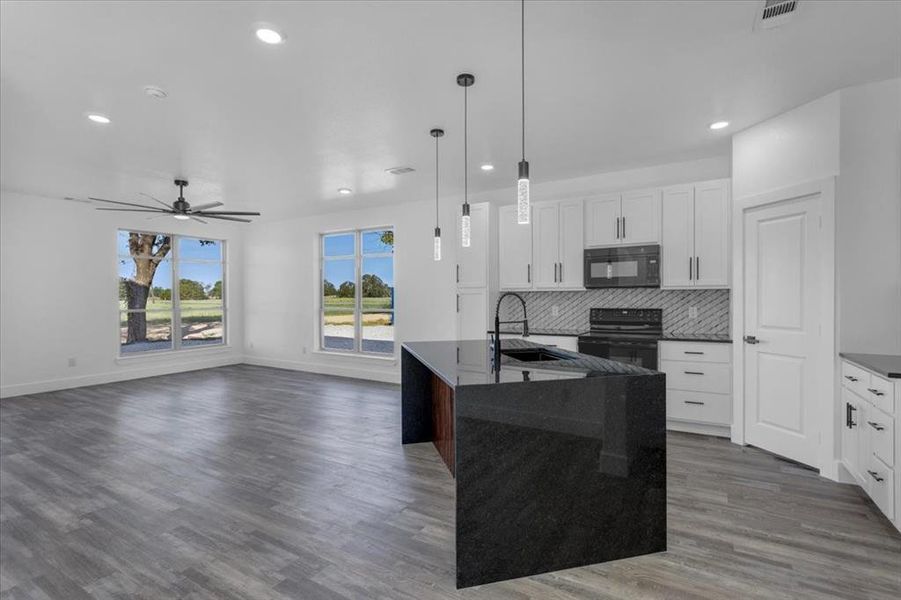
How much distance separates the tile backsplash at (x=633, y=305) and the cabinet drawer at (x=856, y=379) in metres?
1.57

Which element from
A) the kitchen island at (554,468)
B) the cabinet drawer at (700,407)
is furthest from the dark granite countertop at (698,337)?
the kitchen island at (554,468)

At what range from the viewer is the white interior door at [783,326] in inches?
134

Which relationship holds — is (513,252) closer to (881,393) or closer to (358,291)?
(358,291)

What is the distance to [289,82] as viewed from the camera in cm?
301

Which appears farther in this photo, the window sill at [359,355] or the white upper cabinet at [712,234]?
the window sill at [359,355]

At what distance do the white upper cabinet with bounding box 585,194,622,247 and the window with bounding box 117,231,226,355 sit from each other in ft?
23.3

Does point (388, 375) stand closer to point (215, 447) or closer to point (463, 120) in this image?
point (215, 447)

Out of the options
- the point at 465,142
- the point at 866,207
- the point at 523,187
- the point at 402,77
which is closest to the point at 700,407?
the point at 866,207

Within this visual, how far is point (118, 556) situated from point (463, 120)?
11.9 feet

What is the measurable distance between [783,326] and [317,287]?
6.82 meters

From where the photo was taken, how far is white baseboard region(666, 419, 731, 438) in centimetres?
423

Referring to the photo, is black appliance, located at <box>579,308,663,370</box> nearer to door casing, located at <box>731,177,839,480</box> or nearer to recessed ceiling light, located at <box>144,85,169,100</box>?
door casing, located at <box>731,177,839,480</box>

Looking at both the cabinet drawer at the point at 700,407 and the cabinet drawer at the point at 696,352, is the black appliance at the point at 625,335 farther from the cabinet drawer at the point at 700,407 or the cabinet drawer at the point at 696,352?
the cabinet drawer at the point at 700,407

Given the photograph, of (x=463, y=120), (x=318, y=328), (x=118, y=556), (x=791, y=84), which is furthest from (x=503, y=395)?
(x=318, y=328)
